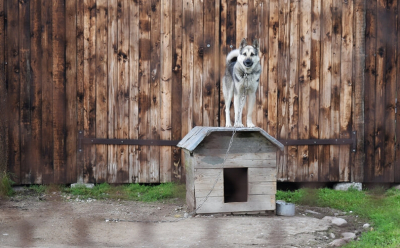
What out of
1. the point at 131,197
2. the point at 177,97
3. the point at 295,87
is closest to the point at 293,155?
the point at 295,87

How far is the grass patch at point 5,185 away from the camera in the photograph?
569 centimetres

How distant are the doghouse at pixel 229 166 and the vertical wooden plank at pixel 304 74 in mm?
1426

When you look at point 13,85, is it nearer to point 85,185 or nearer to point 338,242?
point 85,185

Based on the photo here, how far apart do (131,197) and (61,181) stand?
951mm

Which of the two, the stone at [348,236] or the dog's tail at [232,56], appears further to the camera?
the dog's tail at [232,56]

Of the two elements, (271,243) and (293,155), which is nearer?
(271,243)

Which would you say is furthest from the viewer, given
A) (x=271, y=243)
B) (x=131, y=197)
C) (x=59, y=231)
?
(x=131, y=197)

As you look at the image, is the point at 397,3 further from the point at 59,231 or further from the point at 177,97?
the point at 59,231

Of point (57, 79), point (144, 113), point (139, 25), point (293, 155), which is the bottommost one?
point (293, 155)

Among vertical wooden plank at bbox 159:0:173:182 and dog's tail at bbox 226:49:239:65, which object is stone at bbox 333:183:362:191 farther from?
dog's tail at bbox 226:49:239:65

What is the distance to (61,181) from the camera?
6.08 meters

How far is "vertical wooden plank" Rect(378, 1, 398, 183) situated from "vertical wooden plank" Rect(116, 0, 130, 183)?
10.4 ft

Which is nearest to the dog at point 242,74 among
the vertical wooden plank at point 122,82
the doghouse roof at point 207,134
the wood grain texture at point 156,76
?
the doghouse roof at point 207,134

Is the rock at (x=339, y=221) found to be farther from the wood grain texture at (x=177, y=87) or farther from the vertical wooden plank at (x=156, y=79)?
the vertical wooden plank at (x=156, y=79)
